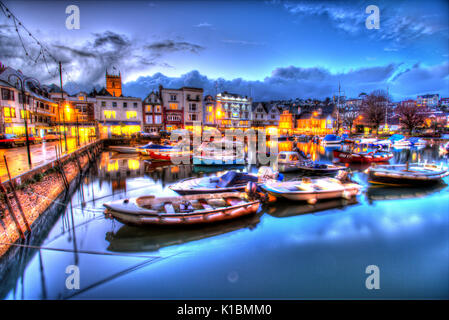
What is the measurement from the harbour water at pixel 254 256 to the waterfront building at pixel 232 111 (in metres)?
52.1

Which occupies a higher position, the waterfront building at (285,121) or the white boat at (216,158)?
the waterfront building at (285,121)

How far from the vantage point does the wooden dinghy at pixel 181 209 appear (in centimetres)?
977

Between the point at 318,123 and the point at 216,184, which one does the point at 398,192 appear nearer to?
the point at 216,184

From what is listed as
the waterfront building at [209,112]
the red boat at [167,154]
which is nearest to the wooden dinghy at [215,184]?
the red boat at [167,154]

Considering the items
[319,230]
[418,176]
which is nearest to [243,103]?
[418,176]

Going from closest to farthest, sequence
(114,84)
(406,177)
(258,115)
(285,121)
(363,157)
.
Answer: (406,177) → (363,157) → (258,115) → (285,121) → (114,84)

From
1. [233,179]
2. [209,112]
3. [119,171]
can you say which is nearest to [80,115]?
[209,112]

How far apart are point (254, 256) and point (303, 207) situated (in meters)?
5.93

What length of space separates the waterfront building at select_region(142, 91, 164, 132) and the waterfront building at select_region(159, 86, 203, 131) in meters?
1.23

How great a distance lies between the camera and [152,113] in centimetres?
5275

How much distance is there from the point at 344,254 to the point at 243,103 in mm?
63757

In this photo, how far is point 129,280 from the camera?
25.1 ft

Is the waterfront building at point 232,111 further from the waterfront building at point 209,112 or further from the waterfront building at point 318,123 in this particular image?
the waterfront building at point 318,123
